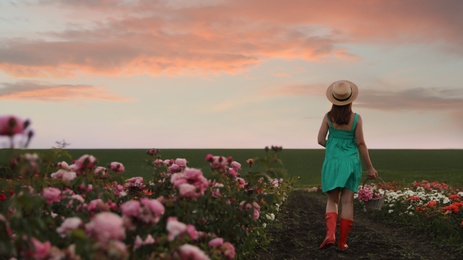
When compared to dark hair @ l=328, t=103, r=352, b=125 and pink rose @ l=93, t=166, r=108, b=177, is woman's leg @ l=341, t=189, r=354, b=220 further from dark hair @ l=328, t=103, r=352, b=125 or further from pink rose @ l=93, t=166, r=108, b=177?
pink rose @ l=93, t=166, r=108, b=177

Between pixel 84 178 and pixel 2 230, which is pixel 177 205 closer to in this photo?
pixel 84 178

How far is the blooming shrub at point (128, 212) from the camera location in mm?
3047

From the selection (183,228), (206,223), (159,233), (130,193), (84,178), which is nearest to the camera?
(183,228)

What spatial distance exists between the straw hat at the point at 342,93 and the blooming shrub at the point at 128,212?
Answer: 217 centimetres

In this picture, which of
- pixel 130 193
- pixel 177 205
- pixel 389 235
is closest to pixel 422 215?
pixel 389 235

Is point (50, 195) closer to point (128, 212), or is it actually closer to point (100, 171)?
point (100, 171)

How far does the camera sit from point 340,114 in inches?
292

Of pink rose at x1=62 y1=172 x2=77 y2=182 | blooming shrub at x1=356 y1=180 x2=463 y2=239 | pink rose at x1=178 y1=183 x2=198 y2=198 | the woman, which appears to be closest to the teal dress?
the woman

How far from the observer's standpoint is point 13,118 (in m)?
3.09

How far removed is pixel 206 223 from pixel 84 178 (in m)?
1.14

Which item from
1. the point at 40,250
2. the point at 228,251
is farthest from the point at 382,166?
the point at 40,250

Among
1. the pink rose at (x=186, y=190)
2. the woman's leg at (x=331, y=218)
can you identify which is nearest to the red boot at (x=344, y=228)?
the woman's leg at (x=331, y=218)

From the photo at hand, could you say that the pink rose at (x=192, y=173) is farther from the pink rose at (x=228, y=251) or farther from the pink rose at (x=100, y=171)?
the pink rose at (x=100, y=171)

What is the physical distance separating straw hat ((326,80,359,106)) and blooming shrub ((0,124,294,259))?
2.17 m
